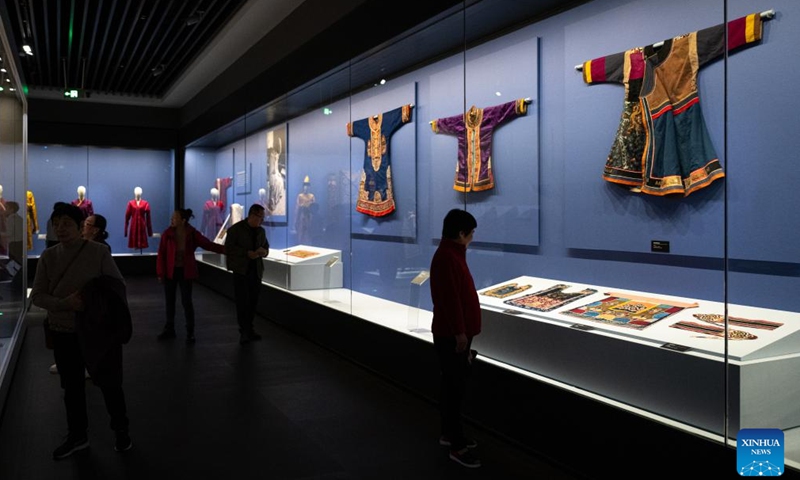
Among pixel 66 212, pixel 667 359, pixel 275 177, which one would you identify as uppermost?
pixel 275 177

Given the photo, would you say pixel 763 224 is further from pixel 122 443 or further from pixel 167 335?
pixel 167 335

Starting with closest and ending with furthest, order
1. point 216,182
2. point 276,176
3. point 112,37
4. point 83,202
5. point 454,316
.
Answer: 1. point 454,316
2. point 276,176
3. point 112,37
4. point 216,182
5. point 83,202

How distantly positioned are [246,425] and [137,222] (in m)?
12.6

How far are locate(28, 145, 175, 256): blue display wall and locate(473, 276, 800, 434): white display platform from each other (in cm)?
1378

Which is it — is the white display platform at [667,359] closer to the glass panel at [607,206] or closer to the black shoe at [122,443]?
the glass panel at [607,206]

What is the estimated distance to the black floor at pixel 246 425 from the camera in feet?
11.9

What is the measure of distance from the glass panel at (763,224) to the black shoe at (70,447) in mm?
3632

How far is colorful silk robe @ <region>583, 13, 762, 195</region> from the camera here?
3383 millimetres

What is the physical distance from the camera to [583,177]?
4281 millimetres

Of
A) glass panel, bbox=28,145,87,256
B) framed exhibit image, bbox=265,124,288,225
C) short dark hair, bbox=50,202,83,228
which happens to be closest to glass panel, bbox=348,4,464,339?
framed exhibit image, bbox=265,124,288,225

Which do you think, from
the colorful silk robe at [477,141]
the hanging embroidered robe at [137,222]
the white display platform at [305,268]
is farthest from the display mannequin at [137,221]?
the colorful silk robe at [477,141]

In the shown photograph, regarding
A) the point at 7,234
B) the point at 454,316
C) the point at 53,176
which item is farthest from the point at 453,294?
the point at 53,176

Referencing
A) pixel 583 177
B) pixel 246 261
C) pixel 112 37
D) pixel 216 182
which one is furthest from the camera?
pixel 216 182

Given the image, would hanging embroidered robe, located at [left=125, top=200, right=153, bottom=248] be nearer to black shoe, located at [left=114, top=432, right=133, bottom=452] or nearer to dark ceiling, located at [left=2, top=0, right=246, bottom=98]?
dark ceiling, located at [left=2, top=0, right=246, bottom=98]
